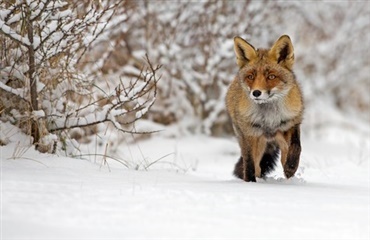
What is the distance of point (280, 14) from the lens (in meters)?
13.5

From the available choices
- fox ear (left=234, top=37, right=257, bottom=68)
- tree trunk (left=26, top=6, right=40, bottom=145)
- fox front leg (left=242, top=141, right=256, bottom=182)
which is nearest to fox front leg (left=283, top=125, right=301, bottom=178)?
fox front leg (left=242, top=141, right=256, bottom=182)

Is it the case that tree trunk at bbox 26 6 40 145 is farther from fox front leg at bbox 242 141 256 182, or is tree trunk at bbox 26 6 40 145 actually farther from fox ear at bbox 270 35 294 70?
fox ear at bbox 270 35 294 70

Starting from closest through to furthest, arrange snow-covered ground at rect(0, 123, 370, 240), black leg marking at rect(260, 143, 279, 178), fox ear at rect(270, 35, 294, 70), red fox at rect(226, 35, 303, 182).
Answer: snow-covered ground at rect(0, 123, 370, 240) → red fox at rect(226, 35, 303, 182) → fox ear at rect(270, 35, 294, 70) → black leg marking at rect(260, 143, 279, 178)

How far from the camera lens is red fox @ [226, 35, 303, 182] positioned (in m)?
5.41

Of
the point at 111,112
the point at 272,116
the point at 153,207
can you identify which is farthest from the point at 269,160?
the point at 153,207

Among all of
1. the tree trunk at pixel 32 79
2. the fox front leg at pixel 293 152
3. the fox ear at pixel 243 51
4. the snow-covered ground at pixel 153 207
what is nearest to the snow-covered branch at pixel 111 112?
the tree trunk at pixel 32 79

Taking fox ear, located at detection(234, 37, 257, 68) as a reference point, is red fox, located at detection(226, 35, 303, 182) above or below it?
below

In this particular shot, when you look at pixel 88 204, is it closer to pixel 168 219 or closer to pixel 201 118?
pixel 168 219

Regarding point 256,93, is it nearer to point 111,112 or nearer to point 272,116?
point 272,116

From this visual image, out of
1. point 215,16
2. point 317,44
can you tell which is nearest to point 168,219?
point 215,16

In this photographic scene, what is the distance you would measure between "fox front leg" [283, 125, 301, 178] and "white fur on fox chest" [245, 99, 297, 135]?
3.8 inches

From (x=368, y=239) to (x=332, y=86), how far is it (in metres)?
13.3

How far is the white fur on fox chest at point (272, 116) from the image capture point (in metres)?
5.58

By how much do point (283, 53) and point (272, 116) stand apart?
0.54 metres
